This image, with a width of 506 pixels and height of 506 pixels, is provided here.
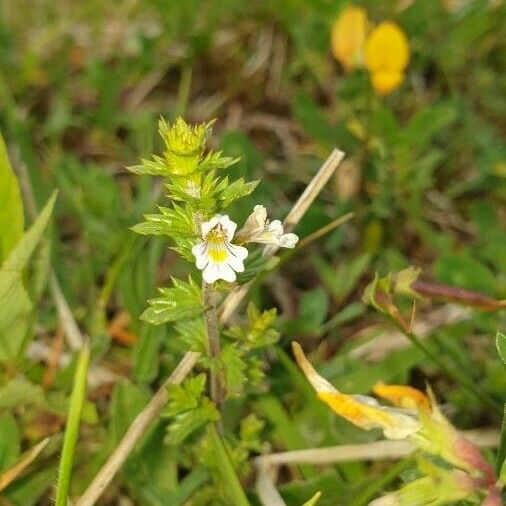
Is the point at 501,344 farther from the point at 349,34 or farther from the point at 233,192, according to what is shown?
the point at 349,34

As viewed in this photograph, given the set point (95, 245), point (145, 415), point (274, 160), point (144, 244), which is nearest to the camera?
point (145, 415)

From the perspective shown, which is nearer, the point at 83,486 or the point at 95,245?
the point at 83,486

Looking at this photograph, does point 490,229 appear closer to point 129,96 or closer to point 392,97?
point 392,97

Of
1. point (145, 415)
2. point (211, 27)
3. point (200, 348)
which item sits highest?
point (211, 27)

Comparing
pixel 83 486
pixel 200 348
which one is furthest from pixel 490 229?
pixel 83 486

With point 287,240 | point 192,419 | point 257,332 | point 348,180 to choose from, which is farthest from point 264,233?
point 348,180

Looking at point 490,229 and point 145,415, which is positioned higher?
point 145,415

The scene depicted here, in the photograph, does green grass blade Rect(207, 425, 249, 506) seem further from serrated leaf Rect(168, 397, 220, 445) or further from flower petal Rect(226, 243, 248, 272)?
flower petal Rect(226, 243, 248, 272)
